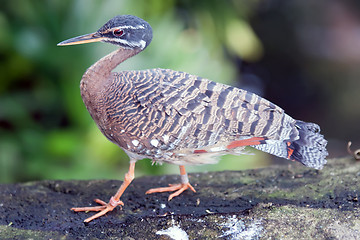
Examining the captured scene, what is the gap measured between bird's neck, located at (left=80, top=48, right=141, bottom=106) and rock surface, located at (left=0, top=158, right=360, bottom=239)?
111cm

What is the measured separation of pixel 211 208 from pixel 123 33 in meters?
1.82

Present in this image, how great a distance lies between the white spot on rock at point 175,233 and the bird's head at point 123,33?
1.66 m

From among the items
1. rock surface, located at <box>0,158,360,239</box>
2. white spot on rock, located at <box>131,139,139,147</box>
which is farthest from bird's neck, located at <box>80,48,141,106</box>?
rock surface, located at <box>0,158,360,239</box>

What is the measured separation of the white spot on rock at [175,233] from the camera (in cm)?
385

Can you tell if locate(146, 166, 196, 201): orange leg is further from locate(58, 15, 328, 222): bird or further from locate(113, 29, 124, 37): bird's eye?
locate(113, 29, 124, 37): bird's eye

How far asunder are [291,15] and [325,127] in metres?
4.18

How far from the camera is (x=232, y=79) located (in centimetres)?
869

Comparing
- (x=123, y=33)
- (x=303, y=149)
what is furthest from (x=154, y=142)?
(x=303, y=149)

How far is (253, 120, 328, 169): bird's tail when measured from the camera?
4094 millimetres

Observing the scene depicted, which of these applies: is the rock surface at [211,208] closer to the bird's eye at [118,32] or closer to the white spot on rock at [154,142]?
the white spot on rock at [154,142]

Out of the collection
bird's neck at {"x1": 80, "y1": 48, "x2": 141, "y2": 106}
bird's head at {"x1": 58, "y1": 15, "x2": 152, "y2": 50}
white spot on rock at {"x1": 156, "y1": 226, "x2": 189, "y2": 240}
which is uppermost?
bird's head at {"x1": 58, "y1": 15, "x2": 152, "y2": 50}

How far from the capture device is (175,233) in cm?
390

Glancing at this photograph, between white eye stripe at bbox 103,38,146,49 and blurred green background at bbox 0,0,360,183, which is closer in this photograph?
white eye stripe at bbox 103,38,146,49

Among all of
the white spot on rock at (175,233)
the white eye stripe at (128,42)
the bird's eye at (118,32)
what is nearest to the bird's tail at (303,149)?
the white spot on rock at (175,233)
